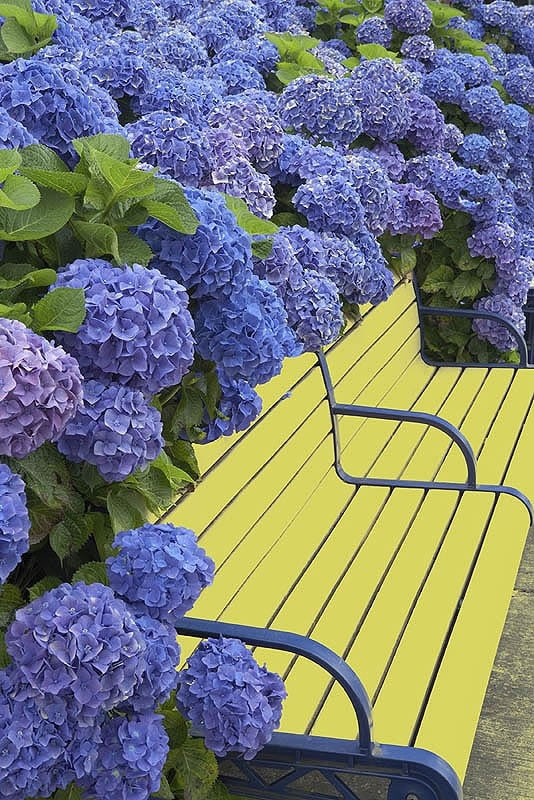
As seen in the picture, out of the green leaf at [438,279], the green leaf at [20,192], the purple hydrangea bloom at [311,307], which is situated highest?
the green leaf at [20,192]

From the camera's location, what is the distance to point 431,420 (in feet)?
9.74

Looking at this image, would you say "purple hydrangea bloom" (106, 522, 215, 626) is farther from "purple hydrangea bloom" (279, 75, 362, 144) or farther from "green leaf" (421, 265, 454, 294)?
"green leaf" (421, 265, 454, 294)

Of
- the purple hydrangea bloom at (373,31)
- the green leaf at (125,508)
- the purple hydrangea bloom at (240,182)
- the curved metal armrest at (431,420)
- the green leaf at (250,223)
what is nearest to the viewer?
the green leaf at (125,508)

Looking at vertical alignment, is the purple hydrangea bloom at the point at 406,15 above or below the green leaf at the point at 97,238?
below

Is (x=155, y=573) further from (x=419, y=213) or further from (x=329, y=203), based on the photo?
(x=419, y=213)

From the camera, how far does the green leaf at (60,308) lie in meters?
1.45

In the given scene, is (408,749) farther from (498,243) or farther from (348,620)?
(498,243)

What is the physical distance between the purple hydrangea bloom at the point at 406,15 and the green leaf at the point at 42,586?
4220 mm

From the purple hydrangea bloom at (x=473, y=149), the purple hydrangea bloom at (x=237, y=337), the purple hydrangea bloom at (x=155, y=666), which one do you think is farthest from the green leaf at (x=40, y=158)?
the purple hydrangea bloom at (x=473, y=149)

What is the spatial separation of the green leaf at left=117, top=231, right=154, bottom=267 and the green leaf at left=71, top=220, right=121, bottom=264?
0.02m

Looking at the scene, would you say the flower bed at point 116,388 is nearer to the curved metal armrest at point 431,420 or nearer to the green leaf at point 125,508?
the green leaf at point 125,508

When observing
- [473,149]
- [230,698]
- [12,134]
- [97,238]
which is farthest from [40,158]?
[473,149]

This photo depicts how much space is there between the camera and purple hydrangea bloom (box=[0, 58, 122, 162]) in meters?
1.75

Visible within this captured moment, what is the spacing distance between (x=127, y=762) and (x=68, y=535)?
0.34m
